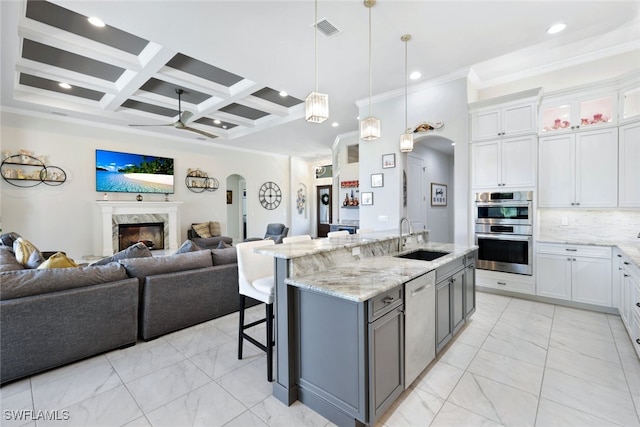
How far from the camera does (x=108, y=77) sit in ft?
15.5

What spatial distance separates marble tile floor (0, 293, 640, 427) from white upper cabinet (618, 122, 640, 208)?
156 centimetres

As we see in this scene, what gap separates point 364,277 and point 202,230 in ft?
22.6

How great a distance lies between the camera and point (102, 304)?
2.55 m

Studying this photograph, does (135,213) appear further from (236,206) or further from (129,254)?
(129,254)

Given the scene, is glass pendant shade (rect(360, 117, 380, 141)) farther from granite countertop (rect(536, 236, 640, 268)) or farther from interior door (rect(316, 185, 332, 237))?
interior door (rect(316, 185, 332, 237))

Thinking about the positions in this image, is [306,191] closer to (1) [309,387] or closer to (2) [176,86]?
(2) [176,86]

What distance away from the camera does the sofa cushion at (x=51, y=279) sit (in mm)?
2207

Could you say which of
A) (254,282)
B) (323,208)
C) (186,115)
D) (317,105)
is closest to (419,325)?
(254,282)

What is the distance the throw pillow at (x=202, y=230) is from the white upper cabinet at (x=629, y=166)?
8.13 meters

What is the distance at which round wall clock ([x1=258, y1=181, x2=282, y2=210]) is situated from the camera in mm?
9914

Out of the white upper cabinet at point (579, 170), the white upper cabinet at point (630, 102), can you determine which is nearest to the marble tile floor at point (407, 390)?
the white upper cabinet at point (579, 170)

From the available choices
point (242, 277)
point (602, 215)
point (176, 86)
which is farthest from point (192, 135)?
point (602, 215)

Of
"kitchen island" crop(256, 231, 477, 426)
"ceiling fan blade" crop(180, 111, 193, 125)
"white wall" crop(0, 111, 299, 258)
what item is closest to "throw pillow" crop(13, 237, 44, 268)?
"kitchen island" crop(256, 231, 477, 426)

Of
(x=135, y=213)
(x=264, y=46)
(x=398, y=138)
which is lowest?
(x=135, y=213)
